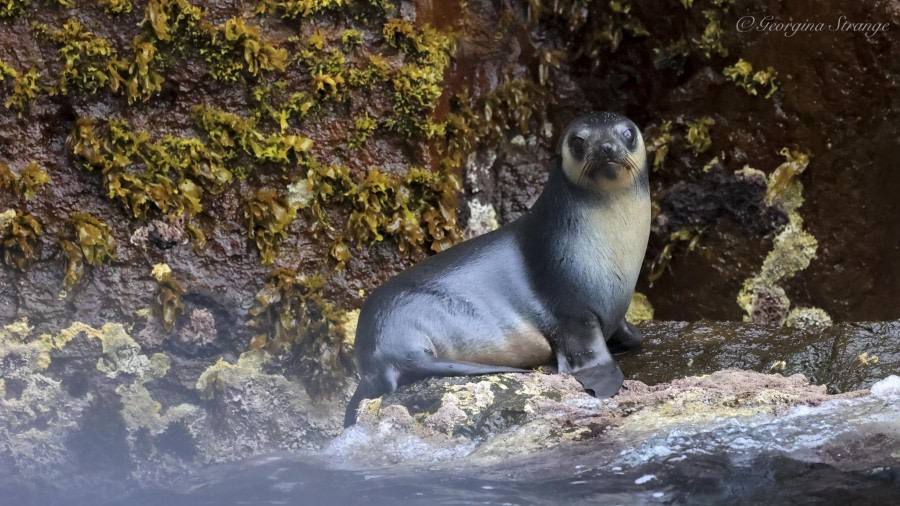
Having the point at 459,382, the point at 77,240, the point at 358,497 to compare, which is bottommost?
the point at 358,497

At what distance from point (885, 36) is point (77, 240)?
15.4ft

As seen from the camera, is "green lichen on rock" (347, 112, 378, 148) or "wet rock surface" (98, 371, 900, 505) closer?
"wet rock surface" (98, 371, 900, 505)

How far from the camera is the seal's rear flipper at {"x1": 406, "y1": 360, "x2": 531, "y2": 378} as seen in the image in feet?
12.6

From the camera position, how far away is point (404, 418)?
345cm

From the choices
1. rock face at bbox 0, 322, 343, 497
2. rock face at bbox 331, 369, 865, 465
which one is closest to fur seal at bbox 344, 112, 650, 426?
rock face at bbox 331, 369, 865, 465

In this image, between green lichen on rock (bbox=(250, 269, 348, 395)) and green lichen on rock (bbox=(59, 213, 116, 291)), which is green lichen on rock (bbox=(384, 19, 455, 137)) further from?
green lichen on rock (bbox=(59, 213, 116, 291))

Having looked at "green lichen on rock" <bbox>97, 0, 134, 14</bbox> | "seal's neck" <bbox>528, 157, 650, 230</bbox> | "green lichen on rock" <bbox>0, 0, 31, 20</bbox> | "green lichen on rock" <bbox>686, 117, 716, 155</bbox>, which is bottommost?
"seal's neck" <bbox>528, 157, 650, 230</bbox>

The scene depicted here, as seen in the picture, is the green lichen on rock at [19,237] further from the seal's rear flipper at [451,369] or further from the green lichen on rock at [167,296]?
the seal's rear flipper at [451,369]

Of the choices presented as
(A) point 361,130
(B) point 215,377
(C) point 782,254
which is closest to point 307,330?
(B) point 215,377

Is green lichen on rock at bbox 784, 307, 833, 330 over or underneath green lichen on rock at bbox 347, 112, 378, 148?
underneath

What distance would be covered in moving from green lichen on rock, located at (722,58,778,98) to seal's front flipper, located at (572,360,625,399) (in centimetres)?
268

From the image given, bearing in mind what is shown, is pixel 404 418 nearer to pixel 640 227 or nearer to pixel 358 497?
pixel 358 497

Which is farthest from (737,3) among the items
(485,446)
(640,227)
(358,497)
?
(358,497)

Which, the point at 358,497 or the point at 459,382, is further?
the point at 459,382
